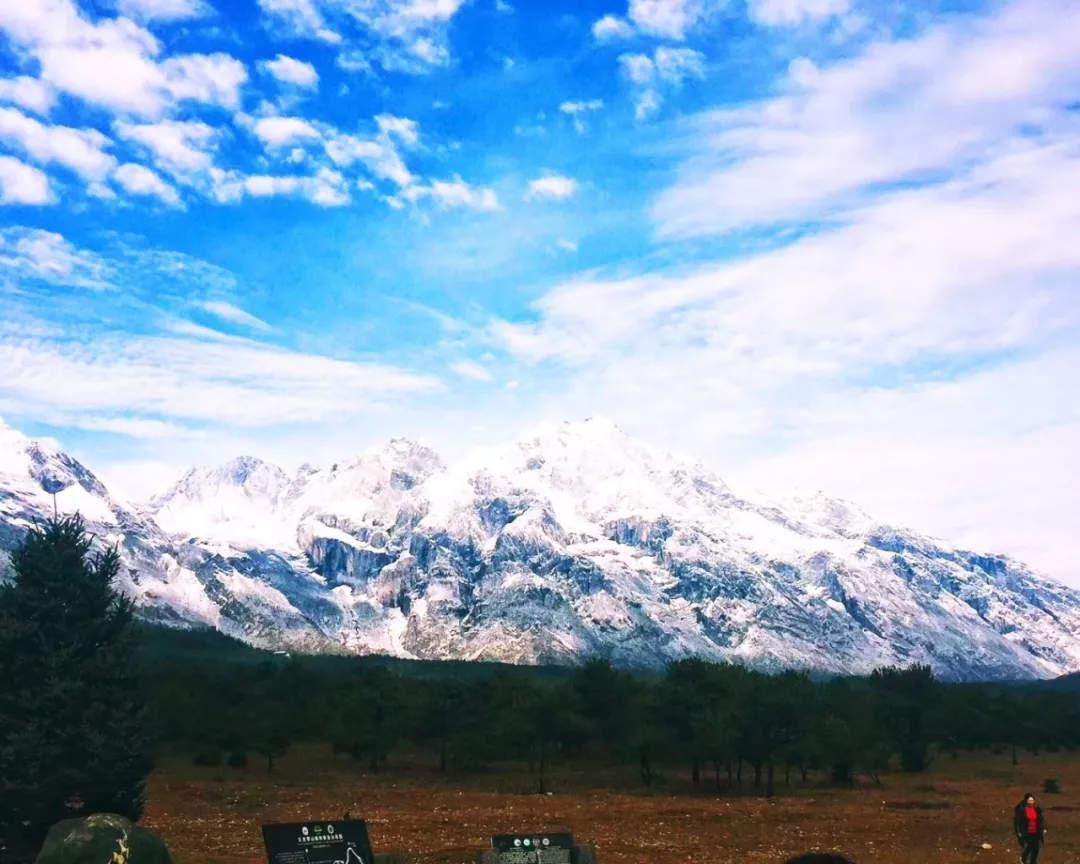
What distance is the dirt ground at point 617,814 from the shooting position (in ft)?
147

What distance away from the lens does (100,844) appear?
2609cm

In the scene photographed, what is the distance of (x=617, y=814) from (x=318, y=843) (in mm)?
42626

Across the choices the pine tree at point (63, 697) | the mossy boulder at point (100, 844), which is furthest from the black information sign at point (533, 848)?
the pine tree at point (63, 697)

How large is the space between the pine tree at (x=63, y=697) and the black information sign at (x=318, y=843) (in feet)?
49.2

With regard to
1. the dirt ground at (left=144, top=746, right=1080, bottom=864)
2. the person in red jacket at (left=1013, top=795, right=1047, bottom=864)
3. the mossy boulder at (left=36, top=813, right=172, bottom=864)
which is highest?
the mossy boulder at (left=36, top=813, right=172, bottom=864)

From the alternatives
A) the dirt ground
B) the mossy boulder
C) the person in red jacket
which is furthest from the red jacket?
the mossy boulder

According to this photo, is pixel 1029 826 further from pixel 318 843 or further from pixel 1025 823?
pixel 318 843

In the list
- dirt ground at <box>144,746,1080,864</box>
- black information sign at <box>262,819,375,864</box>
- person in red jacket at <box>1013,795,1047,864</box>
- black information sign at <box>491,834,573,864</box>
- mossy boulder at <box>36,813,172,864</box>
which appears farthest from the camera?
dirt ground at <box>144,746,1080,864</box>

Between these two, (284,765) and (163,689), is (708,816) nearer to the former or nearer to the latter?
(284,765)

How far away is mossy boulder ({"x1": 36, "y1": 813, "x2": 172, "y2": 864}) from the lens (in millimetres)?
25703

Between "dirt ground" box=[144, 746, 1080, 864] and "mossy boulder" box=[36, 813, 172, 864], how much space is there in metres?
12.6

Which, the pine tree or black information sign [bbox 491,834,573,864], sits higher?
the pine tree

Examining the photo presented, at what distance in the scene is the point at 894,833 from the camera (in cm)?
5278

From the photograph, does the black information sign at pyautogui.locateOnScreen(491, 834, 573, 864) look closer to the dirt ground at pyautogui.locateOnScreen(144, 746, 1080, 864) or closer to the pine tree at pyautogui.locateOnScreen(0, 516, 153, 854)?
the dirt ground at pyautogui.locateOnScreen(144, 746, 1080, 864)
